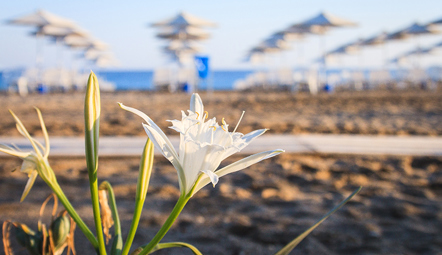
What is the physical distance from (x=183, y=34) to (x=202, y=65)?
22.6 feet

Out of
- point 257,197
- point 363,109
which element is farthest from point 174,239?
point 363,109

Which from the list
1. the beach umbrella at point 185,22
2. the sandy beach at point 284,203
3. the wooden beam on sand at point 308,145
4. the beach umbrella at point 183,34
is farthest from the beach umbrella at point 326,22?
the sandy beach at point 284,203

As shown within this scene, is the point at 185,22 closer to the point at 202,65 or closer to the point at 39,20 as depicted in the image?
the point at 202,65

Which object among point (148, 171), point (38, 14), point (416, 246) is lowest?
point (416, 246)

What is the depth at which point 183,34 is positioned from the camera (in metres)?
15.8

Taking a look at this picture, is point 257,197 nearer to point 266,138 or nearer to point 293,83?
point 266,138

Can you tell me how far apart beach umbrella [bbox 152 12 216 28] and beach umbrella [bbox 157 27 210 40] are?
679 millimetres

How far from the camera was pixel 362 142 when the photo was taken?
4004 millimetres

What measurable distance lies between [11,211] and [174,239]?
3.37 ft

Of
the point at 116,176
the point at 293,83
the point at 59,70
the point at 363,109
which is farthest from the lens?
the point at 59,70

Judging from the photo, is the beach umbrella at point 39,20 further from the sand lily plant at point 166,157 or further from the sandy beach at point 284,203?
the sand lily plant at point 166,157

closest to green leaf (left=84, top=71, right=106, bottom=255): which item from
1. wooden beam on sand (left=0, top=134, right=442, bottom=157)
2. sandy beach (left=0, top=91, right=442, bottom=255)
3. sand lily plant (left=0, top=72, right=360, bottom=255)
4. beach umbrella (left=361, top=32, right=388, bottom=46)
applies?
sand lily plant (left=0, top=72, right=360, bottom=255)

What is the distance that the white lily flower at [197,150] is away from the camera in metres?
0.55

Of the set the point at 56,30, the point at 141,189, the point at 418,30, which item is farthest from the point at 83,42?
the point at 141,189
